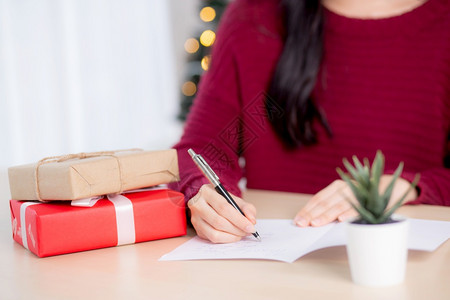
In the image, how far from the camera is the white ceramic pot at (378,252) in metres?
0.63

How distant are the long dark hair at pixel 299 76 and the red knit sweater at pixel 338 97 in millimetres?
31

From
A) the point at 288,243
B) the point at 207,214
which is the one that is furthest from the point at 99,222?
the point at 288,243

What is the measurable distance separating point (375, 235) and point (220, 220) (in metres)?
0.28

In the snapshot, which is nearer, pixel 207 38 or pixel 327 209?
pixel 327 209

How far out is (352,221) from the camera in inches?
25.9

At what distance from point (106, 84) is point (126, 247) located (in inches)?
116

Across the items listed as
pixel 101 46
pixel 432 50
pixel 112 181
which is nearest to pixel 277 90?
pixel 432 50

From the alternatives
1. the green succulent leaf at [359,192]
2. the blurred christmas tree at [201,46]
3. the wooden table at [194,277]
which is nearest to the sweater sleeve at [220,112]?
the wooden table at [194,277]

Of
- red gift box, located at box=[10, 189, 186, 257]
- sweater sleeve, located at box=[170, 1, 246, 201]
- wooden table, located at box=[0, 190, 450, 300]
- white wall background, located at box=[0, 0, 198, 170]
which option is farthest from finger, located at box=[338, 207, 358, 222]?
white wall background, located at box=[0, 0, 198, 170]

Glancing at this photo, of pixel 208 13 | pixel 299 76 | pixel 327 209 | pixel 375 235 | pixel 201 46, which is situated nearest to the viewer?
pixel 375 235

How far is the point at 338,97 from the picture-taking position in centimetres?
143

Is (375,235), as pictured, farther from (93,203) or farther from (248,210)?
(93,203)

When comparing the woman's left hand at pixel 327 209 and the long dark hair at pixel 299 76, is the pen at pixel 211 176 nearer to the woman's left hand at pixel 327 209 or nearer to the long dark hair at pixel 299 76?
the woman's left hand at pixel 327 209

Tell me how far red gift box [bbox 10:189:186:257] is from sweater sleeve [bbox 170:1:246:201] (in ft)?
1.19
